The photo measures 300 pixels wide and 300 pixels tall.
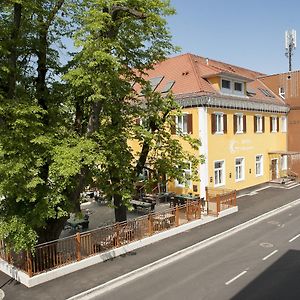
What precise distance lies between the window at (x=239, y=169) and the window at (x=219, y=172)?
211cm

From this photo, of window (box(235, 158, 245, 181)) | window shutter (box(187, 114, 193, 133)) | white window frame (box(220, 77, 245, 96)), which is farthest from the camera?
window (box(235, 158, 245, 181))

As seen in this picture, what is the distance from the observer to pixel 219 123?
83.5 feet

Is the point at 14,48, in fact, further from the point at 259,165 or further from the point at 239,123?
the point at 259,165

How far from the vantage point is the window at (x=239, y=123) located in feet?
88.1

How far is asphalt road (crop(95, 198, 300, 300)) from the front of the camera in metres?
11.3

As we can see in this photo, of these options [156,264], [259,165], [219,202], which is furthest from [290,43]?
[156,264]

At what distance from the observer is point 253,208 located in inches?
904

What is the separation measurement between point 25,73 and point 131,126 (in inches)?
191

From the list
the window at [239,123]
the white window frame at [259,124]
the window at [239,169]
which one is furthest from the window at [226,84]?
the window at [239,169]

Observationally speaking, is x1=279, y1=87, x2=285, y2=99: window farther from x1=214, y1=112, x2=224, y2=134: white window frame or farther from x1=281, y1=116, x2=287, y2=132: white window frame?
x1=214, y1=112, x2=224, y2=134: white window frame

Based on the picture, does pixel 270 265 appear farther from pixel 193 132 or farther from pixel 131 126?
pixel 193 132

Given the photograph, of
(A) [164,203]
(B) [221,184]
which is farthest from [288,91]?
(A) [164,203]

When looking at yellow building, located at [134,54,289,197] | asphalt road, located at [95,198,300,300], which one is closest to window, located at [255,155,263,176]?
yellow building, located at [134,54,289,197]

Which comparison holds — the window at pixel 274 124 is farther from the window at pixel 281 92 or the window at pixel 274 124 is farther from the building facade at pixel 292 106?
the window at pixel 281 92
